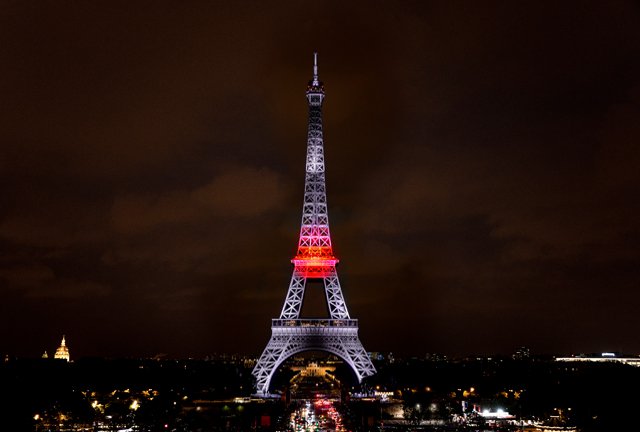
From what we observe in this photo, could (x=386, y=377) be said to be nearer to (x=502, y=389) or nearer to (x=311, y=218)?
(x=502, y=389)

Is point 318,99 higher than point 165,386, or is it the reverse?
point 318,99

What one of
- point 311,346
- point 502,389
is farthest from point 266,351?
point 502,389

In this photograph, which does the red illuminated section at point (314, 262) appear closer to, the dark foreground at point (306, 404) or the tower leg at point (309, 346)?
the tower leg at point (309, 346)

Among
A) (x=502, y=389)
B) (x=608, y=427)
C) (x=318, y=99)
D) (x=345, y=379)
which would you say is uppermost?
(x=318, y=99)

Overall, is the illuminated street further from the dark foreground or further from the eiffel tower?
the eiffel tower

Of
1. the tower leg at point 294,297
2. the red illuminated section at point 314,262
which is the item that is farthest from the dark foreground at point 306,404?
the red illuminated section at point 314,262

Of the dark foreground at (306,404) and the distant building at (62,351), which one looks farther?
the distant building at (62,351)

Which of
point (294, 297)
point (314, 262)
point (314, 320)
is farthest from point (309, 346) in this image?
point (314, 262)
